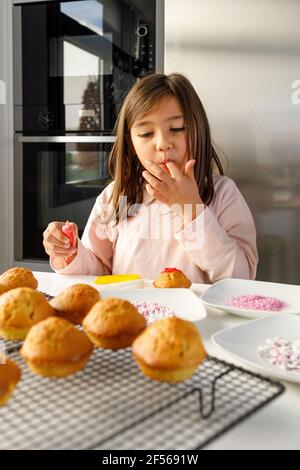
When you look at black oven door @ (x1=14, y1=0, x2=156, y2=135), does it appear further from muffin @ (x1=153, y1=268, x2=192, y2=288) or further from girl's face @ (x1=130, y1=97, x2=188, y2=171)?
muffin @ (x1=153, y1=268, x2=192, y2=288)

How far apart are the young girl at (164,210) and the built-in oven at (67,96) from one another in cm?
62

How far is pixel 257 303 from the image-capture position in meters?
0.91

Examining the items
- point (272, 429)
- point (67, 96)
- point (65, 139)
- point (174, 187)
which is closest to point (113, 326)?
point (272, 429)

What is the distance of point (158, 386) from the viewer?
0.55 meters

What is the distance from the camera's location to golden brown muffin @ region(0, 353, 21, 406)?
Result: 1.62 ft

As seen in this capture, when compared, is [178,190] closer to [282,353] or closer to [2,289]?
[2,289]

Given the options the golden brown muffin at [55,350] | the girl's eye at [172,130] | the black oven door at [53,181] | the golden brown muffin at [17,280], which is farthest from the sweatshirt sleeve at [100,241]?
the golden brown muffin at [55,350]

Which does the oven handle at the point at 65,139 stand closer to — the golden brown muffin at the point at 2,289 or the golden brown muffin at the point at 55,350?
the golden brown muffin at the point at 2,289

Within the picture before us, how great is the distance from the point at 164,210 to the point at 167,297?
23.0 inches

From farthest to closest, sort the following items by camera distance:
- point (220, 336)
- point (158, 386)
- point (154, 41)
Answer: point (154, 41) < point (220, 336) < point (158, 386)

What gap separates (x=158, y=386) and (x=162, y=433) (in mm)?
88

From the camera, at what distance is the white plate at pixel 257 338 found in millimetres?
588

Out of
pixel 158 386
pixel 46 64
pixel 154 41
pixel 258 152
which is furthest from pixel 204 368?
pixel 46 64
